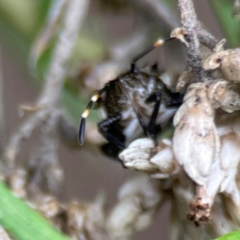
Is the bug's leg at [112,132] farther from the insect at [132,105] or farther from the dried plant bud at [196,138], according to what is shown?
the dried plant bud at [196,138]

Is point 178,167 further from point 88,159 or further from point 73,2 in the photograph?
point 88,159

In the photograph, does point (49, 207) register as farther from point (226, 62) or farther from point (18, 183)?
point (226, 62)

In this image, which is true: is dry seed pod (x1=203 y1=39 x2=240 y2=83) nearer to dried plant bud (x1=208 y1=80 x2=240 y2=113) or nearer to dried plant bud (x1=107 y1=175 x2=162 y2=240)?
dried plant bud (x1=208 y1=80 x2=240 y2=113)

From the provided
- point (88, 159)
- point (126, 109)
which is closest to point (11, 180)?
point (126, 109)

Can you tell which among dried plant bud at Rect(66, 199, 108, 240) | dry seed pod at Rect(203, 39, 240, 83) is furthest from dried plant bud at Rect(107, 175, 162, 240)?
dry seed pod at Rect(203, 39, 240, 83)

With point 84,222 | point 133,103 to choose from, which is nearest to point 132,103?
point 133,103
